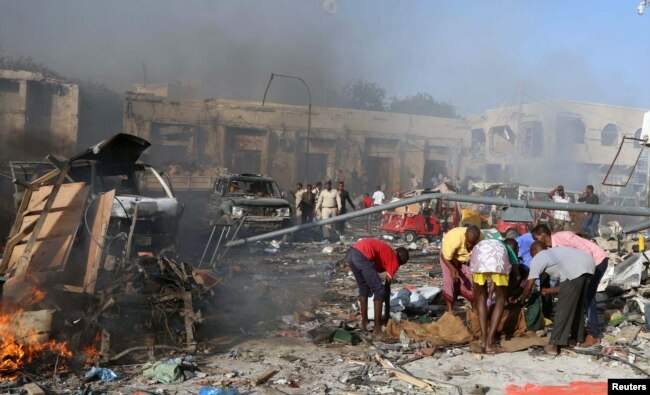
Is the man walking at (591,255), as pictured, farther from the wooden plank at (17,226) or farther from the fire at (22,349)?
the wooden plank at (17,226)

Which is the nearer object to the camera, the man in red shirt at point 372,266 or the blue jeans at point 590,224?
the man in red shirt at point 372,266

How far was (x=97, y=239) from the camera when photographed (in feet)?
20.1

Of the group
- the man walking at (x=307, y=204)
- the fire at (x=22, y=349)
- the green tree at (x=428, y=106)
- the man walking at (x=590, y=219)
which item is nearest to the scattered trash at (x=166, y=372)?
the fire at (x=22, y=349)

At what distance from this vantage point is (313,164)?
102 feet

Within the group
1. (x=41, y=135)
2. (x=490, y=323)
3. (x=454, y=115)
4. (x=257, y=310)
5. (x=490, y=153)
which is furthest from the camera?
(x=454, y=115)

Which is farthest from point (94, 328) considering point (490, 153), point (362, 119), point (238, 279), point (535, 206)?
point (490, 153)

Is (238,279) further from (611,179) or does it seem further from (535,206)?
(611,179)

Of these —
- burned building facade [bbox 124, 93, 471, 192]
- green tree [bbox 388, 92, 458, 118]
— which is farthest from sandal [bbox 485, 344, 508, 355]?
green tree [bbox 388, 92, 458, 118]

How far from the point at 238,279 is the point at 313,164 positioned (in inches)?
872

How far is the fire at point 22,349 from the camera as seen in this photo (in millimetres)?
4777

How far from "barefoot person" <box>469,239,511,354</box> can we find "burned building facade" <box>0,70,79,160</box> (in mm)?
19825

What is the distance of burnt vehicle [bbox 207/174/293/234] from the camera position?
531 inches

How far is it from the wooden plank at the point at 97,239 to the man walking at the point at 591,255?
4.89 metres

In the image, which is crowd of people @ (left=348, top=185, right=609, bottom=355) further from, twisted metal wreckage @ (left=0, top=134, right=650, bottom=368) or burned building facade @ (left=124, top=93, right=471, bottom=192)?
burned building facade @ (left=124, top=93, right=471, bottom=192)
